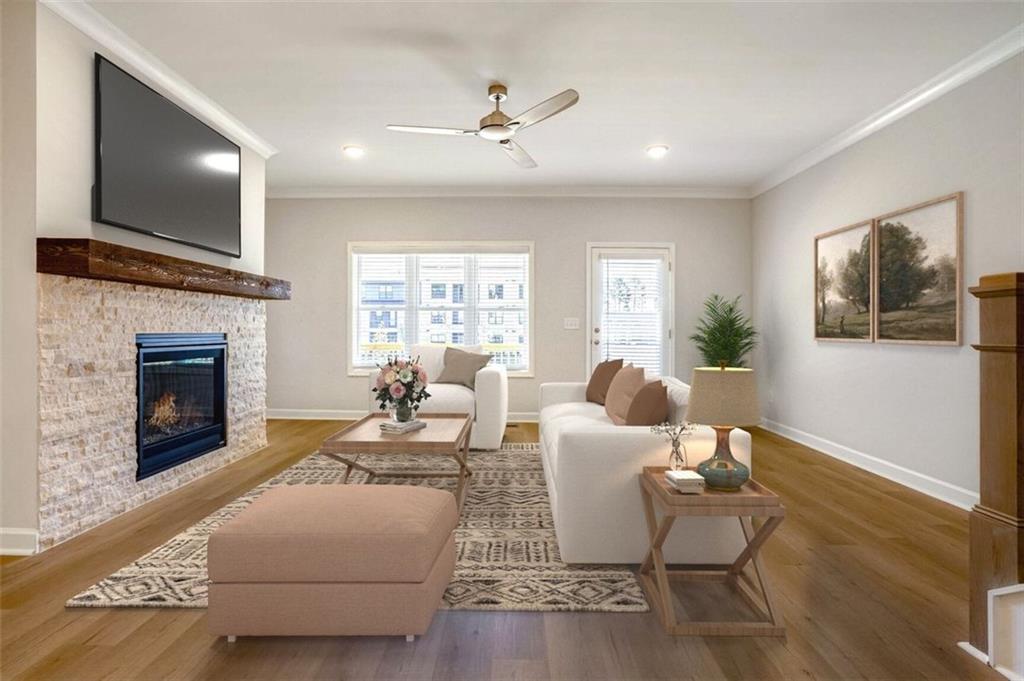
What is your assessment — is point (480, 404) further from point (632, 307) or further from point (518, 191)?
point (518, 191)

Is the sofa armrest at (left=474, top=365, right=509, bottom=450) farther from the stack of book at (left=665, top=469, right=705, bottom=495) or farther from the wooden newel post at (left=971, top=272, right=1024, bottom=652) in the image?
the wooden newel post at (left=971, top=272, right=1024, bottom=652)

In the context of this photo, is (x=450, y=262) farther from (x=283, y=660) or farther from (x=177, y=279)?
(x=283, y=660)

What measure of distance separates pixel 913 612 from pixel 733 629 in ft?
2.59

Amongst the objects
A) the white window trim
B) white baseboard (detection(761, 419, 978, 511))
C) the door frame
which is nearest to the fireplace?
the white window trim

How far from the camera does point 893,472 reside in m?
4.00

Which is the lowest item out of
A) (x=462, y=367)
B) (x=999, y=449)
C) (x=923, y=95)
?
(x=999, y=449)

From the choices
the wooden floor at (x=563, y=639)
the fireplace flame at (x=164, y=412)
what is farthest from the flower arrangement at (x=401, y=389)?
the fireplace flame at (x=164, y=412)

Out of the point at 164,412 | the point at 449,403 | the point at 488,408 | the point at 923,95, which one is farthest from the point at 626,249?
the point at 164,412

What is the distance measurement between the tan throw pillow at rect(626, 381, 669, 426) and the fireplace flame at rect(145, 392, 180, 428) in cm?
310

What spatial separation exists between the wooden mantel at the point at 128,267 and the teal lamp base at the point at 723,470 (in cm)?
304

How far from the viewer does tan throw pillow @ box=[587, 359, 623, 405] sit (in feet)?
13.9

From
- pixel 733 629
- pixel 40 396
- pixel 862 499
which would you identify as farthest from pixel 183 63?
pixel 862 499

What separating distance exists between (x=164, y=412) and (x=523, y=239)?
4145mm

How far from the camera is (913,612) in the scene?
6.93 ft
